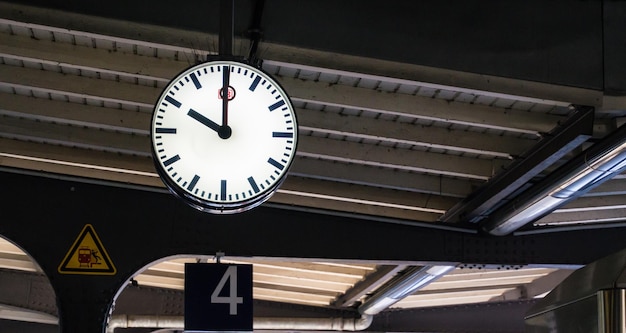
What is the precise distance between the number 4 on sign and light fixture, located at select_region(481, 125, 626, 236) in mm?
2062

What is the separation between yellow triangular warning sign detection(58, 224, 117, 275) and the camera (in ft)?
21.9

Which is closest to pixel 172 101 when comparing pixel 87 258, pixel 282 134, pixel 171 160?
pixel 171 160

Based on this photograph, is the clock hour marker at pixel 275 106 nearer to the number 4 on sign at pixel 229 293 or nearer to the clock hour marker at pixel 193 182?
the clock hour marker at pixel 193 182

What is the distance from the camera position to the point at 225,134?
3.79 meters

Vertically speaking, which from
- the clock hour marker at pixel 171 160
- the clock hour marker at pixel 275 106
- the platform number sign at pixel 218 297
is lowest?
the platform number sign at pixel 218 297

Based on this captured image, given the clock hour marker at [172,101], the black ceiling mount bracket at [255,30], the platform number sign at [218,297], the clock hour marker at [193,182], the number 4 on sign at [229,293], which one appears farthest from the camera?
the number 4 on sign at [229,293]

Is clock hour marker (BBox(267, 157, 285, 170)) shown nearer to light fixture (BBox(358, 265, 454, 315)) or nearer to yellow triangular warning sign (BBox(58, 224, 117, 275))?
yellow triangular warning sign (BBox(58, 224, 117, 275))

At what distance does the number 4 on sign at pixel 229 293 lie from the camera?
6.66m

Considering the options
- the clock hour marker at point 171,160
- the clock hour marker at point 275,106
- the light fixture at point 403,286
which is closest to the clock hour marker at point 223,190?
the clock hour marker at point 171,160

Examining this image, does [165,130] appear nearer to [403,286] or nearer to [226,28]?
[226,28]

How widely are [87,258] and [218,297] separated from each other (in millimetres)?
991

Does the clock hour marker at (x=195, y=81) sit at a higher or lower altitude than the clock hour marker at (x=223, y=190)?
higher

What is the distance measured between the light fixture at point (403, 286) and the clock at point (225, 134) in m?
4.47

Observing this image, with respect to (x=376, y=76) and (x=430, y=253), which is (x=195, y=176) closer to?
(x=376, y=76)
